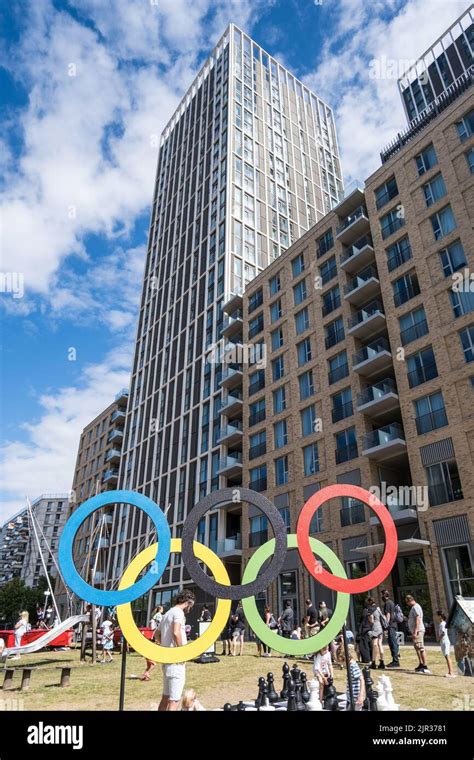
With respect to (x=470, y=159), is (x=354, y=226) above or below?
above

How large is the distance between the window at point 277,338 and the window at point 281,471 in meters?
8.73

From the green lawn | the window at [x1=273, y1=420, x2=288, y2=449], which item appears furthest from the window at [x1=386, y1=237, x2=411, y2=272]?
the green lawn

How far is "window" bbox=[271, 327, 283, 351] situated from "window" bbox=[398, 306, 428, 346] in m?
11.2

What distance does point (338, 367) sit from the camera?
1277 inches

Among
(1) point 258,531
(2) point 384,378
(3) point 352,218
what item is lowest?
(1) point 258,531

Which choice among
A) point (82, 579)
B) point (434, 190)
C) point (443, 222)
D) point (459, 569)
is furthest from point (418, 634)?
point (434, 190)

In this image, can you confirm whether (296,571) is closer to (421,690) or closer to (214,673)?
(214,673)

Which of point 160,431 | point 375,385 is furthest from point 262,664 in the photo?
point 160,431

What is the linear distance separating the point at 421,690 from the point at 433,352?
739 inches

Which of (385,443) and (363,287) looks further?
(363,287)

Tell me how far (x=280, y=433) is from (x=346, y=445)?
6555 millimetres

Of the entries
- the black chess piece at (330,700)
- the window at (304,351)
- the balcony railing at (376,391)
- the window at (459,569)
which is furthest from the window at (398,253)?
the black chess piece at (330,700)

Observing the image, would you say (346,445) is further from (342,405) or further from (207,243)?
(207,243)

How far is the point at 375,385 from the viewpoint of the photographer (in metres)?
28.9
